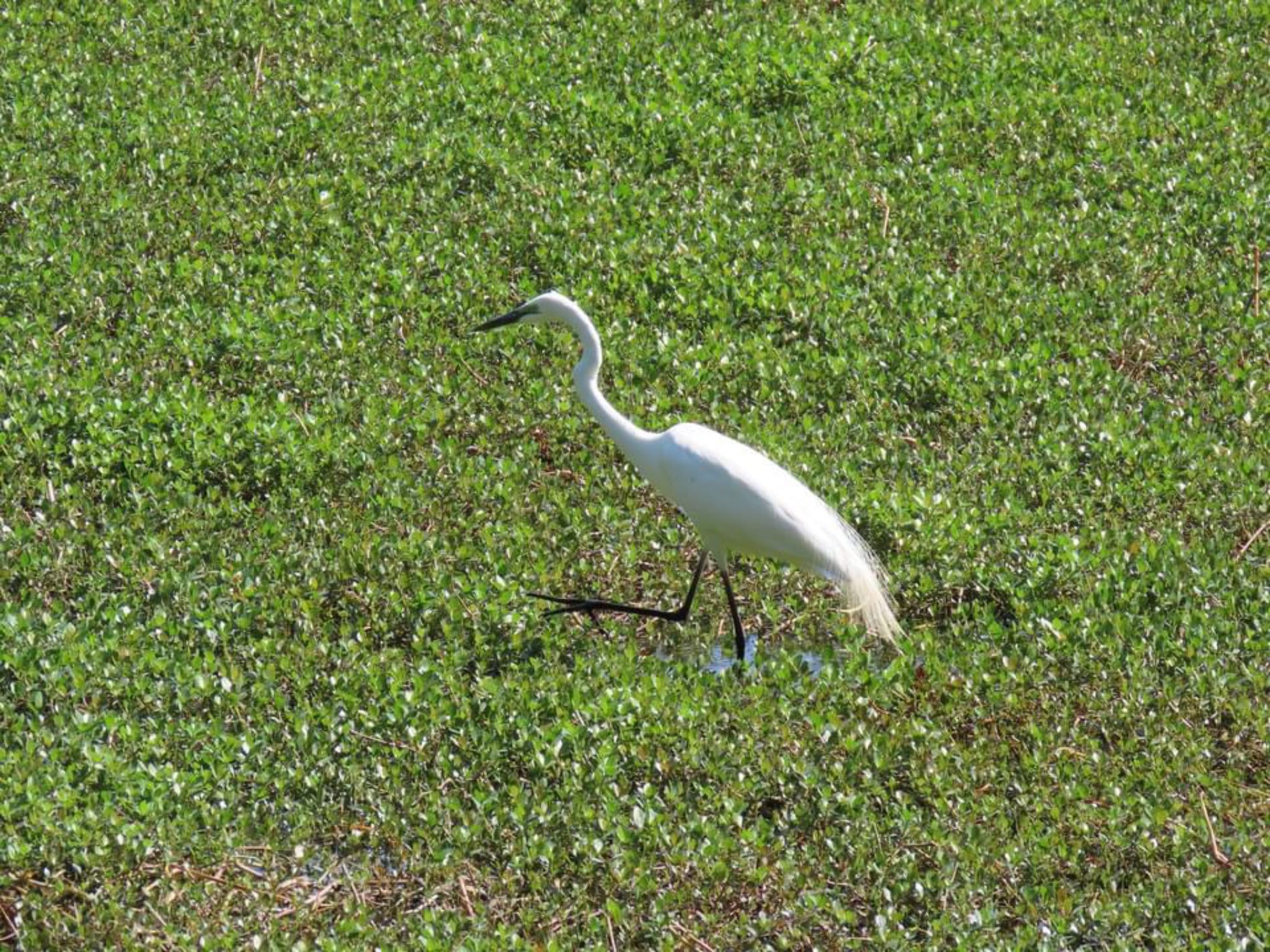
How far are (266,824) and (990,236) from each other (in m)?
4.90

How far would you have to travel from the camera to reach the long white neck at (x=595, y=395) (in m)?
5.87

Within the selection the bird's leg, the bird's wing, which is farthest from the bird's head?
the bird's leg

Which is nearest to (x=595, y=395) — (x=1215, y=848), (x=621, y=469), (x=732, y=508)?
(x=621, y=469)

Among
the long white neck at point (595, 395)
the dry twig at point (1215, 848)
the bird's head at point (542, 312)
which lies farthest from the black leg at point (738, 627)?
the dry twig at point (1215, 848)

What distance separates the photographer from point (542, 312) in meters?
5.97

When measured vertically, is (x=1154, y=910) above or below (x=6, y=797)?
above

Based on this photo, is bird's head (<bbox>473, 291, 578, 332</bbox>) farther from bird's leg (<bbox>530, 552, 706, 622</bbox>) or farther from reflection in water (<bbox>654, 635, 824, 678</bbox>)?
reflection in water (<bbox>654, 635, 824, 678</bbox>)

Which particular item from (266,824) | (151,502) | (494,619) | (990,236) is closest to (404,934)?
(266,824)

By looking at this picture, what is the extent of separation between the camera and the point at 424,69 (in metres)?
9.08

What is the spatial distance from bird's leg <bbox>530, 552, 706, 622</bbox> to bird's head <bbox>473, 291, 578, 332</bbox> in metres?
0.97

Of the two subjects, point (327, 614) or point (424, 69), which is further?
point (424, 69)

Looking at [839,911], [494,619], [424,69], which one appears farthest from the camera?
[424,69]

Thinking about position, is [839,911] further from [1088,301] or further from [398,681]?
[1088,301]

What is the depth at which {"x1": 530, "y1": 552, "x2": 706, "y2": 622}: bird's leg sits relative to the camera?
221 inches
